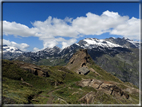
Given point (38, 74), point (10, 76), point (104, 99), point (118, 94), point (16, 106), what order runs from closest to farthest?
point (16, 106) < point (104, 99) < point (10, 76) < point (118, 94) < point (38, 74)

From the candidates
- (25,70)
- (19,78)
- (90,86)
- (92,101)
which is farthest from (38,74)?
(92,101)

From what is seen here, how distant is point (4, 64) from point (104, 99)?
153ft

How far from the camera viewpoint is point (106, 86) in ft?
149

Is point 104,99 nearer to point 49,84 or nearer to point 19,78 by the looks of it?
point 49,84

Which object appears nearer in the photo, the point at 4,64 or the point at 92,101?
the point at 92,101

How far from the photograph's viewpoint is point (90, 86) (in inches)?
1826

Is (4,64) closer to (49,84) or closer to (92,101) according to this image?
(49,84)

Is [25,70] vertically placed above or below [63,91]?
above

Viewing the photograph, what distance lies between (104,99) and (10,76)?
37576 millimetres

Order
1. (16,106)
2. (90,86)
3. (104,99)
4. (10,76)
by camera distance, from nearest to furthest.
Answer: (16,106) < (104,99) < (10,76) < (90,86)

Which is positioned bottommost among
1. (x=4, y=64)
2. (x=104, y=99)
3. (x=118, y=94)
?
(x=118, y=94)

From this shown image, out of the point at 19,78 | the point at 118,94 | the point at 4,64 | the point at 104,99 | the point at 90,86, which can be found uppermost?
the point at 4,64

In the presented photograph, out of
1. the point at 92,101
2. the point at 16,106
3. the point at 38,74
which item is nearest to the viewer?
the point at 16,106

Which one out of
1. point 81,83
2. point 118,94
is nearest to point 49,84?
point 81,83
